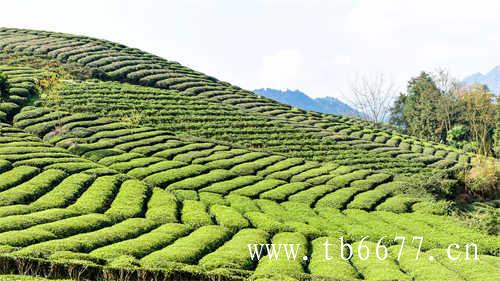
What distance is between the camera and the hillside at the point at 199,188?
2806cm

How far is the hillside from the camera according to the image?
2806cm

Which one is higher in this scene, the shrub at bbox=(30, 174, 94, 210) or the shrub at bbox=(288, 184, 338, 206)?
the shrub at bbox=(288, 184, 338, 206)

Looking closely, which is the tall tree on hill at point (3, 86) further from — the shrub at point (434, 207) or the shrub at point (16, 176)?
the shrub at point (434, 207)

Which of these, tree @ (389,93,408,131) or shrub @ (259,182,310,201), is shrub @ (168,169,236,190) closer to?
shrub @ (259,182,310,201)

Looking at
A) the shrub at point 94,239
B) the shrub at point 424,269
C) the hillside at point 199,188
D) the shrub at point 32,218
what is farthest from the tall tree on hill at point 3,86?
the shrub at point 424,269

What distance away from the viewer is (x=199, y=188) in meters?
45.5

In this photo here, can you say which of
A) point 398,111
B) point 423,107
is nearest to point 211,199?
point 423,107

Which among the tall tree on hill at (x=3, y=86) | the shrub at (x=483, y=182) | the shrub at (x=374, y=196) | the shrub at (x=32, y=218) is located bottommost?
the shrub at (x=32, y=218)

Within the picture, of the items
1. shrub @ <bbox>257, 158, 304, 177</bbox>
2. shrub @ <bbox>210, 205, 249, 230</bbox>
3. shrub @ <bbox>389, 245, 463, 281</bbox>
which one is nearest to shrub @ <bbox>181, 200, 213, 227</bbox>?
shrub @ <bbox>210, 205, 249, 230</bbox>

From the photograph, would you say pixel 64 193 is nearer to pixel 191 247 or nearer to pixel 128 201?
pixel 128 201

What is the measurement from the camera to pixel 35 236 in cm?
2783

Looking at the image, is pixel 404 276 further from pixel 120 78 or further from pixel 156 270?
pixel 120 78

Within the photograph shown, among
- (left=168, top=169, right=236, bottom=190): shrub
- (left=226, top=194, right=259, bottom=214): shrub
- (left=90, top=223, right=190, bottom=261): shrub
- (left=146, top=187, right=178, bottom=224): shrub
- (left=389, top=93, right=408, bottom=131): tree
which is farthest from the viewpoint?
(left=389, top=93, right=408, bottom=131): tree

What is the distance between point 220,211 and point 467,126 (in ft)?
293
